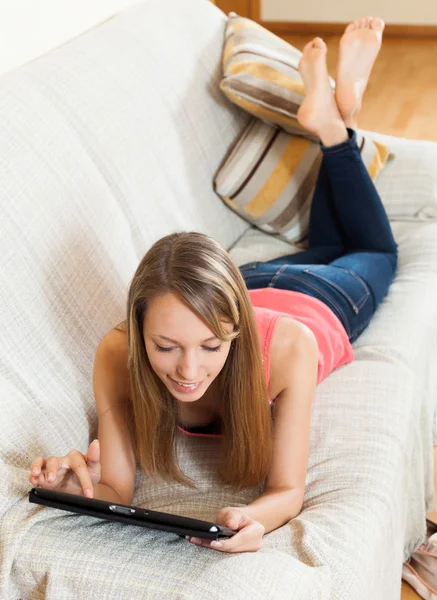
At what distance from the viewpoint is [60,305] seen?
156cm

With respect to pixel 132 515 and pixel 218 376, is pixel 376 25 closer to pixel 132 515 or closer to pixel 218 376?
pixel 218 376

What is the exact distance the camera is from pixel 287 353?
1469 millimetres

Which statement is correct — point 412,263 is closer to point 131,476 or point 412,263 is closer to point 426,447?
point 426,447

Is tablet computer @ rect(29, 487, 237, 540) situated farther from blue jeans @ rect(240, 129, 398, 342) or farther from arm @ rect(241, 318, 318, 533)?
blue jeans @ rect(240, 129, 398, 342)

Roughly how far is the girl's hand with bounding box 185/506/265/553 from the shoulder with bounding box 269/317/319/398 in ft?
1.07

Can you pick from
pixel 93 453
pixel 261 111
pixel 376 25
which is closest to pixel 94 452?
pixel 93 453

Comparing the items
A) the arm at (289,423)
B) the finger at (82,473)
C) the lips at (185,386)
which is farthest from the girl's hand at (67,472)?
the arm at (289,423)

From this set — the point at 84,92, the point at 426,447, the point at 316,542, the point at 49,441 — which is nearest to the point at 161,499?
the point at 49,441

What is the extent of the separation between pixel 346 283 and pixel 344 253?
0.29 meters

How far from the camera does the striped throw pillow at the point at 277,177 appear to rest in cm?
224

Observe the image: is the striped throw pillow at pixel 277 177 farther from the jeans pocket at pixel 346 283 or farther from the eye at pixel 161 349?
the eye at pixel 161 349

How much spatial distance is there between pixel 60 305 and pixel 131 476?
0.34 meters

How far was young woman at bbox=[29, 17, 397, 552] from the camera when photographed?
1.23m

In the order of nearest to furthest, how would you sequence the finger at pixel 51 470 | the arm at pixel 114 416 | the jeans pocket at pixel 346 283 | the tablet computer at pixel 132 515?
the tablet computer at pixel 132 515
the finger at pixel 51 470
the arm at pixel 114 416
the jeans pocket at pixel 346 283
